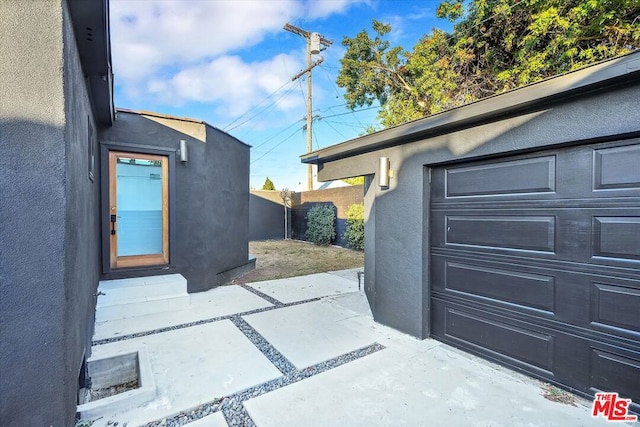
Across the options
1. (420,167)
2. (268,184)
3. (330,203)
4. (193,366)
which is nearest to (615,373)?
(420,167)

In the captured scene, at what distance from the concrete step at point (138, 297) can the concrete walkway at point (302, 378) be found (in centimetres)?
7

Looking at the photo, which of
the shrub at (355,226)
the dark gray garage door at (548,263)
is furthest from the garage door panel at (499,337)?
the shrub at (355,226)

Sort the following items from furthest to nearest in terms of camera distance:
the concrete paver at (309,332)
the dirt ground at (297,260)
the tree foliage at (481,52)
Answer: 1. the dirt ground at (297,260)
2. the tree foliage at (481,52)
3. the concrete paver at (309,332)

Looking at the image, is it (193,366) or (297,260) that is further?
(297,260)

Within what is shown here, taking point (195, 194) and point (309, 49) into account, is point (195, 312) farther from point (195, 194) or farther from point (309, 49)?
point (309, 49)

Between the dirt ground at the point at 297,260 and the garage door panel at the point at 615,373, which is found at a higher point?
the garage door panel at the point at 615,373

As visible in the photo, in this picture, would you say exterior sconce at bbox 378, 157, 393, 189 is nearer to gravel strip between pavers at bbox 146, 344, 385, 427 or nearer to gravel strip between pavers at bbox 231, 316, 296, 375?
gravel strip between pavers at bbox 146, 344, 385, 427

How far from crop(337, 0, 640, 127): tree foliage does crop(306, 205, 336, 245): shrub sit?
4.71m

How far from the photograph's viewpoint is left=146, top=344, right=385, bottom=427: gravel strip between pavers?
2.38 m

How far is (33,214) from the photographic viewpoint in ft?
5.74

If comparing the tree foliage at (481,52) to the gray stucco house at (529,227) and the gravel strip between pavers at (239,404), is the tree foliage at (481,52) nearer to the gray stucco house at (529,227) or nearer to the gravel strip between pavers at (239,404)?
the gray stucco house at (529,227)

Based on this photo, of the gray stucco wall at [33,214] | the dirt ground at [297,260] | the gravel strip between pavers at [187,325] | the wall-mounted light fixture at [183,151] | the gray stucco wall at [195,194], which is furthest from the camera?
the dirt ground at [297,260]

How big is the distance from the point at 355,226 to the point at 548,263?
9.66 metres

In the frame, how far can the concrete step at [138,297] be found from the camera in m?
4.47
